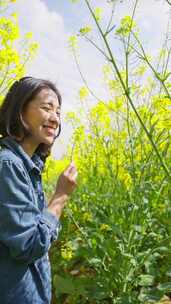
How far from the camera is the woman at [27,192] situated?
1.49 metres

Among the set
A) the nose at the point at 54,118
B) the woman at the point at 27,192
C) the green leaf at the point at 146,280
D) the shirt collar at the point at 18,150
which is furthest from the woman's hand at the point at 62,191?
the green leaf at the point at 146,280

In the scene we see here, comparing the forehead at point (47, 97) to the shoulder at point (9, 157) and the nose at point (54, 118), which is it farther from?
the shoulder at point (9, 157)

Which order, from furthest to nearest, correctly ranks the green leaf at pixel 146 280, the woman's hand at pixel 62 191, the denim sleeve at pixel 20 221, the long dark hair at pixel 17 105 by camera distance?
the green leaf at pixel 146 280
the long dark hair at pixel 17 105
the woman's hand at pixel 62 191
the denim sleeve at pixel 20 221

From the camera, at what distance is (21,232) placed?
148 cm

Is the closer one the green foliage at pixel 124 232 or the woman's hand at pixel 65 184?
the woman's hand at pixel 65 184

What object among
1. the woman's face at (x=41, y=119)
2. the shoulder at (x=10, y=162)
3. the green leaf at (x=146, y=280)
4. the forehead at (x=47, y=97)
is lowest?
the green leaf at (x=146, y=280)

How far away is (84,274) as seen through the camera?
3232 millimetres

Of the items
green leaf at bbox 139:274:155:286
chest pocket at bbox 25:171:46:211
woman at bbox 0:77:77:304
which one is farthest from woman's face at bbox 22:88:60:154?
green leaf at bbox 139:274:155:286

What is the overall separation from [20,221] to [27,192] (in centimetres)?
12

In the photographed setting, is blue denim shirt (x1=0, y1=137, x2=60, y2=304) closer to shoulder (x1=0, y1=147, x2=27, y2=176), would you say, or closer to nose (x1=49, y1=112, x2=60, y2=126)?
shoulder (x1=0, y1=147, x2=27, y2=176)

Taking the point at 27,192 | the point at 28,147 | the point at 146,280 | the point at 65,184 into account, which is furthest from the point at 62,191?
the point at 146,280

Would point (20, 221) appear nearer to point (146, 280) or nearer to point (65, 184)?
point (65, 184)

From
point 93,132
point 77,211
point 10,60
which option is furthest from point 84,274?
point 10,60

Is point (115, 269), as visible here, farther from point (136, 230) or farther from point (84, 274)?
point (84, 274)
